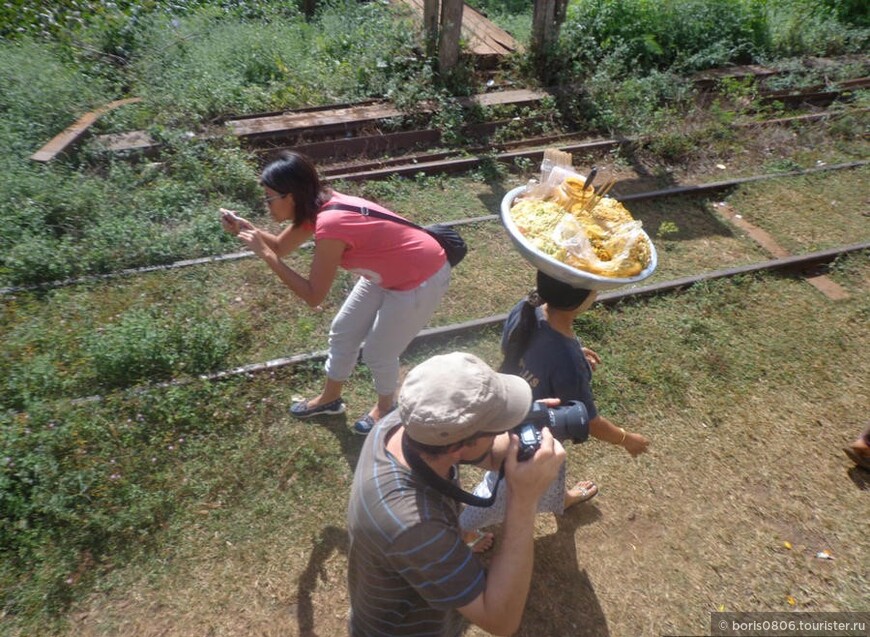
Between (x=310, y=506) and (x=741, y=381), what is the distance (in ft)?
11.8

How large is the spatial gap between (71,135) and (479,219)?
479 centimetres

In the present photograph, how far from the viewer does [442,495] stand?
1.90 metres

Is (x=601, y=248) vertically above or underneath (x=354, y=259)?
above

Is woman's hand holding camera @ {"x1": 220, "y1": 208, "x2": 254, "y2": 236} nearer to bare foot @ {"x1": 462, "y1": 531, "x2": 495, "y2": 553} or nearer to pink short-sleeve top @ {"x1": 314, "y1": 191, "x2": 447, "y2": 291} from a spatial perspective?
pink short-sleeve top @ {"x1": 314, "y1": 191, "x2": 447, "y2": 291}

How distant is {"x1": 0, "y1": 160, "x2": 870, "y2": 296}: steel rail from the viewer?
5.08 metres

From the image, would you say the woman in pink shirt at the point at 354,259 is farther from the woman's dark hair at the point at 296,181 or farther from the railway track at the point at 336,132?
the railway track at the point at 336,132

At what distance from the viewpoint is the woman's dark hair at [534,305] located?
2.64 meters

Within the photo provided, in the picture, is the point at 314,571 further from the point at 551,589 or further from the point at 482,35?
the point at 482,35

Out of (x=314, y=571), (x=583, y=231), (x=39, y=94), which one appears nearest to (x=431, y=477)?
(x=583, y=231)

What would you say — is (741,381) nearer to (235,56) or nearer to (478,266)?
(478,266)

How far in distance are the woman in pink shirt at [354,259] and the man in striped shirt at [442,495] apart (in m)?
1.36

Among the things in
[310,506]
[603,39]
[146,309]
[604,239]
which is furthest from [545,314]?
[603,39]

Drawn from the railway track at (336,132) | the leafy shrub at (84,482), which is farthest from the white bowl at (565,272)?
the railway track at (336,132)

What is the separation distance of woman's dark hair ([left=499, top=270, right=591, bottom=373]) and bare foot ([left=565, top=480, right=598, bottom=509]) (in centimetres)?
128
